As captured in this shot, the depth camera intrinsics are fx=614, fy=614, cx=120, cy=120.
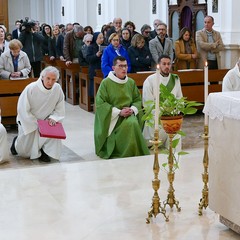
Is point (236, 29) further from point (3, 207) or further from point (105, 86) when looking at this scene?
point (3, 207)

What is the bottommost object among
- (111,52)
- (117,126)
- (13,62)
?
(117,126)

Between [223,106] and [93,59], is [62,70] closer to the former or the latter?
[93,59]

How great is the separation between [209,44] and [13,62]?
11.3 feet

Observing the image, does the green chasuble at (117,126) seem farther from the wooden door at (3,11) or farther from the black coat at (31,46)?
the wooden door at (3,11)

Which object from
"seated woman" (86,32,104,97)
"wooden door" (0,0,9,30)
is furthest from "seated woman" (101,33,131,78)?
"wooden door" (0,0,9,30)

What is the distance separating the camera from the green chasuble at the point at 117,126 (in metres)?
7.37

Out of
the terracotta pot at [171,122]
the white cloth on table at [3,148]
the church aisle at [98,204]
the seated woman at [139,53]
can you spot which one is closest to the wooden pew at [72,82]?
the seated woman at [139,53]

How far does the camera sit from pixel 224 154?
13.5 feet

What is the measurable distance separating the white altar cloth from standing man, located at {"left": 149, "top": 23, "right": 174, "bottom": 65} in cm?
615

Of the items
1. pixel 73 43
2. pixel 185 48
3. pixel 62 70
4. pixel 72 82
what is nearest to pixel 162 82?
pixel 185 48

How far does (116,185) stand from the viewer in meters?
5.66

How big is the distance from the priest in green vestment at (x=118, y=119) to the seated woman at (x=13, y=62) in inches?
85.5

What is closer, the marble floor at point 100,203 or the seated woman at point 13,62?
the marble floor at point 100,203

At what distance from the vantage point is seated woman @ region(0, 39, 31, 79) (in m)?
9.19
